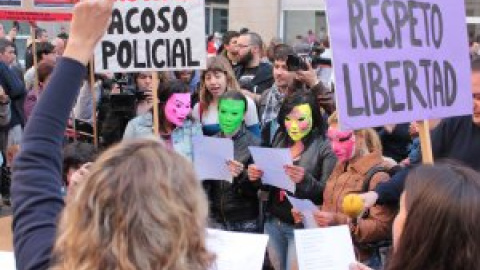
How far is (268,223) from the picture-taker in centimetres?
436

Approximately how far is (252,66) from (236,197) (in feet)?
11.4

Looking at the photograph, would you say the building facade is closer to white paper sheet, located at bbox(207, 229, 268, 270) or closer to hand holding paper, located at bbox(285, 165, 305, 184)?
hand holding paper, located at bbox(285, 165, 305, 184)

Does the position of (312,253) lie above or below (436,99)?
below

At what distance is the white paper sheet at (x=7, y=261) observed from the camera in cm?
263

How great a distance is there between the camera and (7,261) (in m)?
2.67

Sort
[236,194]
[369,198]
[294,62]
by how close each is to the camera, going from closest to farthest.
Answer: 1. [369,198]
2. [236,194]
3. [294,62]

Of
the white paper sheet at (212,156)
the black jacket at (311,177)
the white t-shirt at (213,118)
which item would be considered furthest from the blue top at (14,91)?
the black jacket at (311,177)

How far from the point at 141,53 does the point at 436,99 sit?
1.92 m

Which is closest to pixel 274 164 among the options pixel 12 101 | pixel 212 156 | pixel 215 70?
pixel 212 156

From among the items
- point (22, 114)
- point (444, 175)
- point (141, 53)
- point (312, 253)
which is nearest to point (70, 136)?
point (22, 114)

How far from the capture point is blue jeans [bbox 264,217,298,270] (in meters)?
4.20

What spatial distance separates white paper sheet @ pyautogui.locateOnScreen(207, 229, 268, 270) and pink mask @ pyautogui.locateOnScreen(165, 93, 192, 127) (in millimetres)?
1996

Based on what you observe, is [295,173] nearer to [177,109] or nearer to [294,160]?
[294,160]

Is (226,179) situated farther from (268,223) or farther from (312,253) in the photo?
(312,253)
